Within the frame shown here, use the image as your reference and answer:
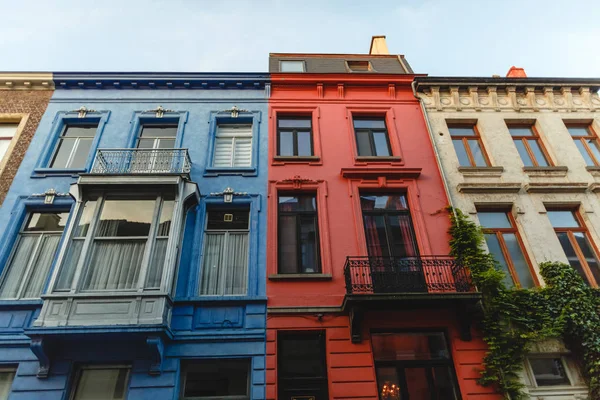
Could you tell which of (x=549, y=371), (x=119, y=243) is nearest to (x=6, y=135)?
(x=119, y=243)

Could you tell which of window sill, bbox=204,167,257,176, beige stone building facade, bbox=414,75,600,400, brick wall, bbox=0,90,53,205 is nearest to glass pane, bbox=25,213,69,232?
brick wall, bbox=0,90,53,205

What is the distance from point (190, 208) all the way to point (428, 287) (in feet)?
22.0

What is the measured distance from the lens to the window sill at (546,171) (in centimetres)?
1153

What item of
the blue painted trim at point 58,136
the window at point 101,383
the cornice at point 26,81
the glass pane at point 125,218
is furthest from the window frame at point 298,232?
the cornice at point 26,81

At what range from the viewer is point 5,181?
10.9 m

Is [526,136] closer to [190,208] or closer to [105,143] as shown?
[190,208]

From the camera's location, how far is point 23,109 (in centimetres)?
1262

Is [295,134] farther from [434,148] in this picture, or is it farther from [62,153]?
[62,153]

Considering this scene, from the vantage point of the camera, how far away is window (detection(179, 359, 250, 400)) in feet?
26.6

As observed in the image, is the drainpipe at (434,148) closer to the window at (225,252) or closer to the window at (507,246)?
the window at (507,246)

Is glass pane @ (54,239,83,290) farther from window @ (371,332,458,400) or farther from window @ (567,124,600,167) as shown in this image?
window @ (567,124,600,167)

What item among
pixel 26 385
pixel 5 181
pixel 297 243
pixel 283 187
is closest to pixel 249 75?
pixel 283 187

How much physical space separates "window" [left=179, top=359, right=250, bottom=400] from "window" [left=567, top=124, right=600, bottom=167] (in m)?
12.4

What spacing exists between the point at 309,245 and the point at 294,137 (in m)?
4.14
